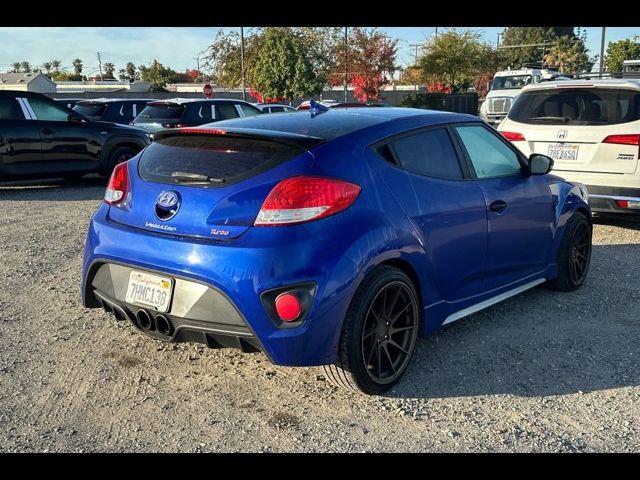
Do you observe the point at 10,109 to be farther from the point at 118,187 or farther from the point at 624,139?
the point at 624,139

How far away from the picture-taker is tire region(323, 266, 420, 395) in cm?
338

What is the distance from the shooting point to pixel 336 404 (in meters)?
3.54

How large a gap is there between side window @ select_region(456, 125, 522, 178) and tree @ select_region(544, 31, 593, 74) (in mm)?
76209

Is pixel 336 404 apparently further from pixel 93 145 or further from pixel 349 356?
pixel 93 145

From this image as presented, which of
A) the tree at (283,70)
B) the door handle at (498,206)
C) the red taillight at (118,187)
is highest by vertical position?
the tree at (283,70)

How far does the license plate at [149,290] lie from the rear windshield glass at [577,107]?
5871 mm

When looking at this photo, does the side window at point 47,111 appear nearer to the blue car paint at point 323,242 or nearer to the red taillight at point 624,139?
the blue car paint at point 323,242

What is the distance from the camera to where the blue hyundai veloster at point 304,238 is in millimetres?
3182

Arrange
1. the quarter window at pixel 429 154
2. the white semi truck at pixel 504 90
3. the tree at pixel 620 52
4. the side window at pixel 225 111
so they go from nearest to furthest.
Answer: the quarter window at pixel 429 154 → the side window at pixel 225 111 → the white semi truck at pixel 504 90 → the tree at pixel 620 52

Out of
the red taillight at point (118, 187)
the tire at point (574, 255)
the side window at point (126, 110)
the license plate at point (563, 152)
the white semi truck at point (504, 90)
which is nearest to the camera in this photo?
the red taillight at point (118, 187)

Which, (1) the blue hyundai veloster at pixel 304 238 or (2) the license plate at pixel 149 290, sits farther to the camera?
(2) the license plate at pixel 149 290

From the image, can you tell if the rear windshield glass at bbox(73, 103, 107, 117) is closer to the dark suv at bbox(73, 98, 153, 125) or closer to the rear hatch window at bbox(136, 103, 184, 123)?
the dark suv at bbox(73, 98, 153, 125)

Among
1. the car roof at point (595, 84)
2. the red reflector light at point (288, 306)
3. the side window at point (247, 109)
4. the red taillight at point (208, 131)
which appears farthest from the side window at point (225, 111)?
the red reflector light at point (288, 306)

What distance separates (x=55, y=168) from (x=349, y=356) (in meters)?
9.12
